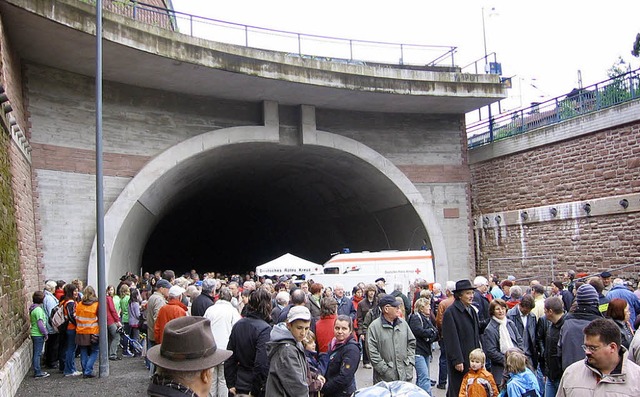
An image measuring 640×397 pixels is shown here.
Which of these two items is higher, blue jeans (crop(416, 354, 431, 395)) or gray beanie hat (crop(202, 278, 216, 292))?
gray beanie hat (crop(202, 278, 216, 292))

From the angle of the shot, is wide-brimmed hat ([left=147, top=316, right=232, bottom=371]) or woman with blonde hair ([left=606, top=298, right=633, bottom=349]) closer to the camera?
wide-brimmed hat ([left=147, top=316, right=232, bottom=371])

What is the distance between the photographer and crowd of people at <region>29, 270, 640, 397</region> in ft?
12.3

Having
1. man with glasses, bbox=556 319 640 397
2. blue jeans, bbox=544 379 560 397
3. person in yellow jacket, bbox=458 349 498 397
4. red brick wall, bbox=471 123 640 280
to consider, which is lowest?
blue jeans, bbox=544 379 560 397

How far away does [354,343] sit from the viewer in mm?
5887

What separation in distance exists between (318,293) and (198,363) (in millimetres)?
7231

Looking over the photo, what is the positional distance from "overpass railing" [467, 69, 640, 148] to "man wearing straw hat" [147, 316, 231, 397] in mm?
16303

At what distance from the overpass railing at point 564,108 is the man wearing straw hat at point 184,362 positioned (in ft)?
53.5

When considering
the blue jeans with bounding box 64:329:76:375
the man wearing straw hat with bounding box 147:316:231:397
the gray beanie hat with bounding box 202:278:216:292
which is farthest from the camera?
the blue jeans with bounding box 64:329:76:375

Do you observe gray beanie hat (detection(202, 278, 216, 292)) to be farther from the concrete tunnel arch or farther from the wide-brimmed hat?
the concrete tunnel arch

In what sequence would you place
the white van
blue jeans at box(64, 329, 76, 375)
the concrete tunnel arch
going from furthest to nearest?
the white van
the concrete tunnel arch
blue jeans at box(64, 329, 76, 375)

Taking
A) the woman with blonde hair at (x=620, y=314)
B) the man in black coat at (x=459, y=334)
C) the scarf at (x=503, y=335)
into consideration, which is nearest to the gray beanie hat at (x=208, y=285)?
the man in black coat at (x=459, y=334)

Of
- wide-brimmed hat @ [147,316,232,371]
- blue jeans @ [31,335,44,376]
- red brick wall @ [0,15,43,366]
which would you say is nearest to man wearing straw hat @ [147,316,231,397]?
wide-brimmed hat @ [147,316,232,371]

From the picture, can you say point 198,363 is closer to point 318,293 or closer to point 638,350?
point 638,350

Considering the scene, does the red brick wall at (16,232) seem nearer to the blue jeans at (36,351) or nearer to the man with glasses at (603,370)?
the blue jeans at (36,351)
